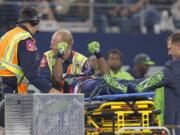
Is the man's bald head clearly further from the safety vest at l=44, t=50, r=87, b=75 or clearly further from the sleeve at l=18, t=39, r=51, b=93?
the sleeve at l=18, t=39, r=51, b=93

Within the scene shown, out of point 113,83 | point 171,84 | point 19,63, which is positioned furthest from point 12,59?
point 171,84

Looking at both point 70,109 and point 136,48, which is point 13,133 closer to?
point 70,109

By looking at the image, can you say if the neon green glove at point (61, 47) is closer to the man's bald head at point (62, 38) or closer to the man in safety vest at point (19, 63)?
the man in safety vest at point (19, 63)

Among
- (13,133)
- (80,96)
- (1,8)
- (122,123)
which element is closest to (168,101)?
(122,123)

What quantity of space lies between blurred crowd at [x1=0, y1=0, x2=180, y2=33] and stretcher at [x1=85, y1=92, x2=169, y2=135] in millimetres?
8475

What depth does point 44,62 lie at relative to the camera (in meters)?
10.8

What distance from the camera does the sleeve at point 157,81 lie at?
8.81 metres

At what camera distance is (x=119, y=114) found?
8.80 meters

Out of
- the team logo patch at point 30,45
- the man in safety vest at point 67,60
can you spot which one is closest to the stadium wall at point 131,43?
the man in safety vest at point 67,60

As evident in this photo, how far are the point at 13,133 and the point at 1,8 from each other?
909cm

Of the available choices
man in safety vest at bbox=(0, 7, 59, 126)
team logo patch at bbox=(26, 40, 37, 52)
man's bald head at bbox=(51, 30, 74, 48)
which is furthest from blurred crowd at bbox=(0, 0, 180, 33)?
team logo patch at bbox=(26, 40, 37, 52)

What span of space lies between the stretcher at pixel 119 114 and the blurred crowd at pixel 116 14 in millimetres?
8475

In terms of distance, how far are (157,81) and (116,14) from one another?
9.21 metres

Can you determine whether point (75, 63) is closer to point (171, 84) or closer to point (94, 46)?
point (94, 46)
